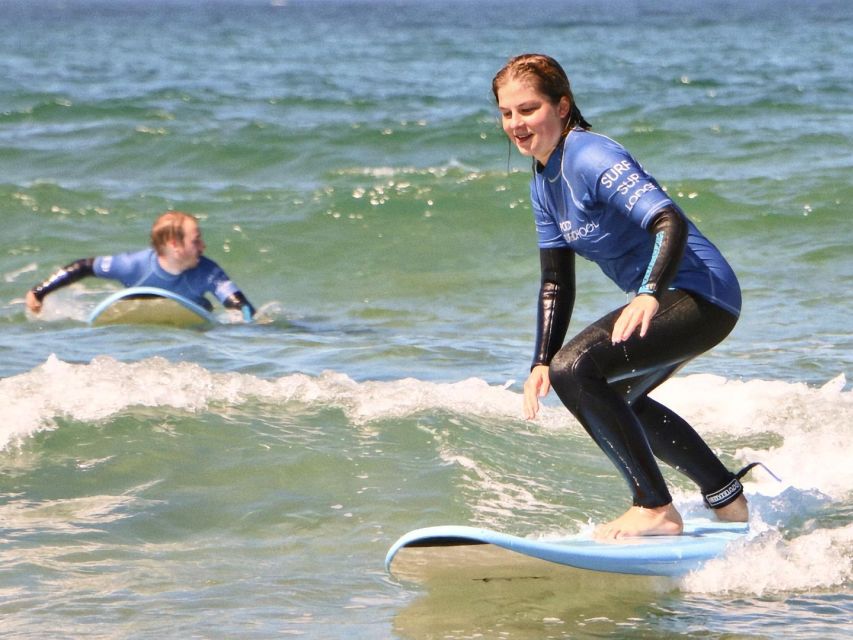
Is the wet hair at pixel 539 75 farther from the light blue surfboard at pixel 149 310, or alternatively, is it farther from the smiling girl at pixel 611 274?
the light blue surfboard at pixel 149 310

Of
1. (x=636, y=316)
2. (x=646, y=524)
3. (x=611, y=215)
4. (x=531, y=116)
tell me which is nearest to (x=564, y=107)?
(x=531, y=116)

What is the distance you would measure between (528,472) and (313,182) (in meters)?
9.62

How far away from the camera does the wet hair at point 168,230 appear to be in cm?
927

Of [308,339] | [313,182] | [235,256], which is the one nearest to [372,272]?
[235,256]

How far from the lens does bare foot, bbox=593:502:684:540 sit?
4195 mm

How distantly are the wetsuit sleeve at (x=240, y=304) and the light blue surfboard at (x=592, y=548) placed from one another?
500cm

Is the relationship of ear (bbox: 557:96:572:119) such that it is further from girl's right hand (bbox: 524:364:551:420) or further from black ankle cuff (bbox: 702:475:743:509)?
black ankle cuff (bbox: 702:475:743:509)

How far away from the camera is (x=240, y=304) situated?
922 cm

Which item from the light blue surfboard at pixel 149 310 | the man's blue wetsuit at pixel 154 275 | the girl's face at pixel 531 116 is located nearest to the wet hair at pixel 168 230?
the man's blue wetsuit at pixel 154 275

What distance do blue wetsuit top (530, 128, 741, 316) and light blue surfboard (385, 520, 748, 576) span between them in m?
0.80

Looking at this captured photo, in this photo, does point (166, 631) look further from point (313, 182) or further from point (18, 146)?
point (18, 146)

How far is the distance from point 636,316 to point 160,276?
625cm

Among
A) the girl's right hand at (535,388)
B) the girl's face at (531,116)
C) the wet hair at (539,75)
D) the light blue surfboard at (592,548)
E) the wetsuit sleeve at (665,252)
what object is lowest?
the light blue surfboard at (592,548)

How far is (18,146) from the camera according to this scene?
16656mm
